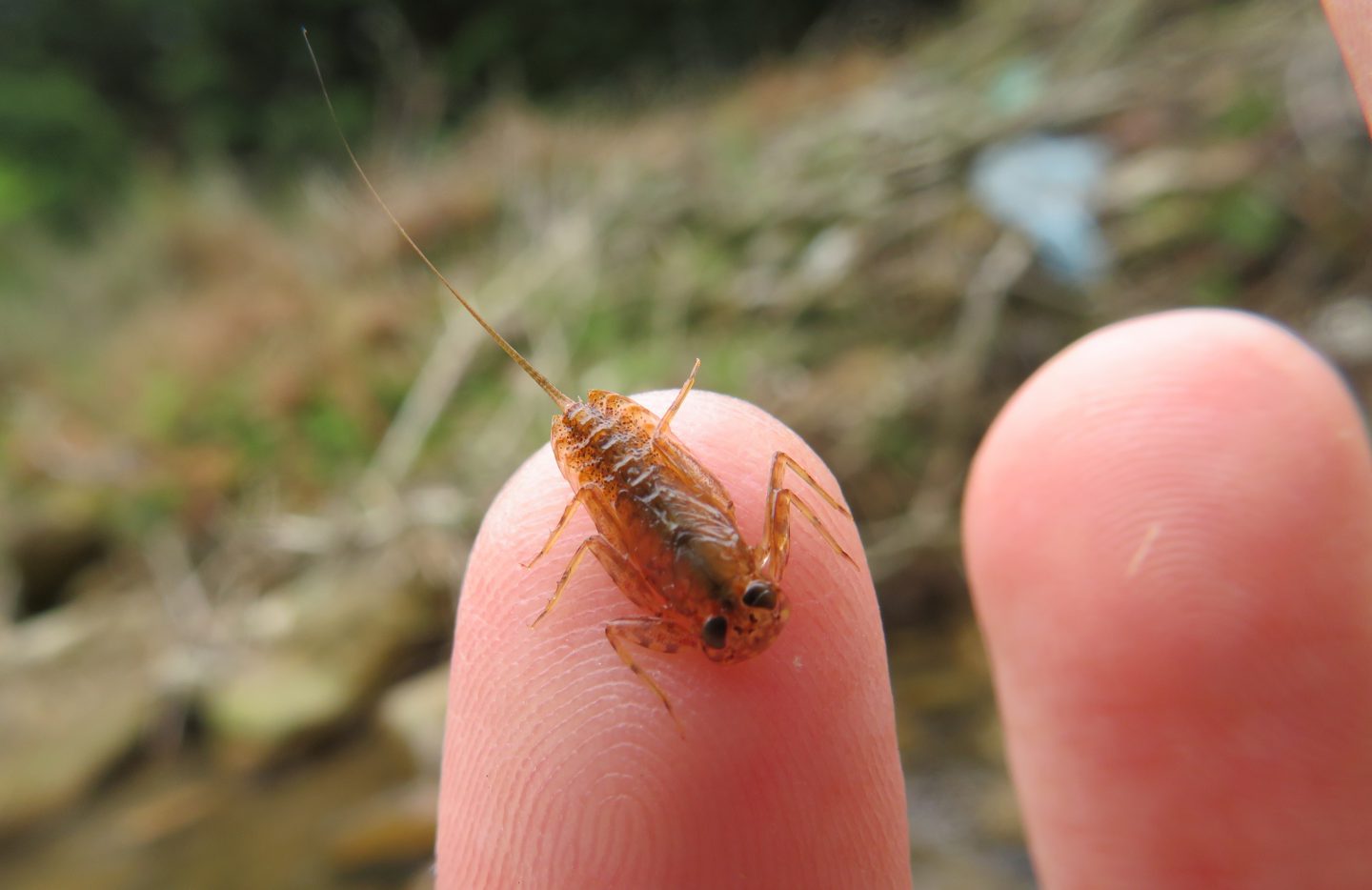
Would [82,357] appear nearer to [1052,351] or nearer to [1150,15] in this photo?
[1052,351]

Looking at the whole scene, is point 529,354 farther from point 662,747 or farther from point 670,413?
point 662,747

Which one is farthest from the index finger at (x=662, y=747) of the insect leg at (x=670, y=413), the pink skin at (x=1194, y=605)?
the pink skin at (x=1194, y=605)

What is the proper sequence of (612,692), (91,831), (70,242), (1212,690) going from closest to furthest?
(612,692), (1212,690), (91,831), (70,242)

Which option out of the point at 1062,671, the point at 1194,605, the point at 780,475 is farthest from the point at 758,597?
the point at 1194,605

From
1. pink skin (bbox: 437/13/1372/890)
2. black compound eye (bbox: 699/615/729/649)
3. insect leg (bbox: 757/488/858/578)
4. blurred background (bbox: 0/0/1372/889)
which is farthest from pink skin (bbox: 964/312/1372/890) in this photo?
blurred background (bbox: 0/0/1372/889)

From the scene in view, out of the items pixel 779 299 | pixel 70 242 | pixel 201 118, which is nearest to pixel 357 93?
pixel 201 118

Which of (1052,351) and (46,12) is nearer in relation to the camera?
(1052,351)
